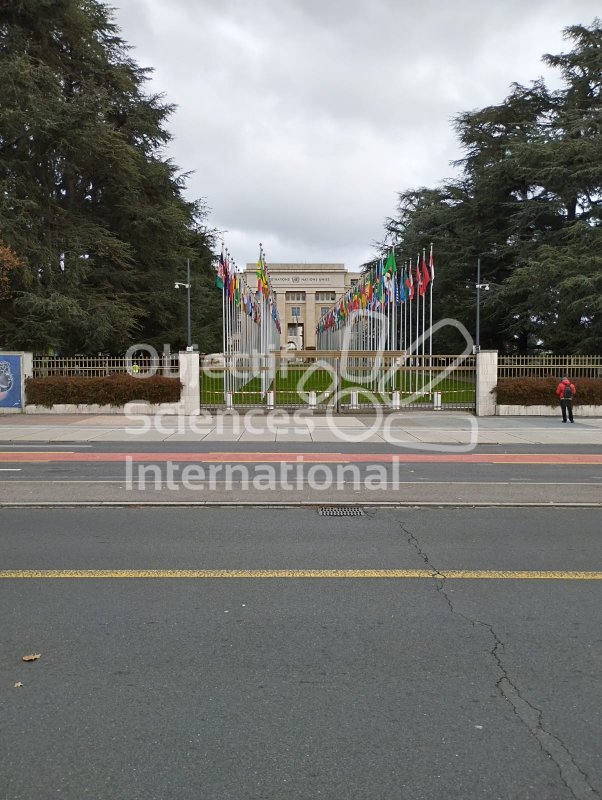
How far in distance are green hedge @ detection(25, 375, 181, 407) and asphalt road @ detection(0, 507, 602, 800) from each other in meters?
18.1

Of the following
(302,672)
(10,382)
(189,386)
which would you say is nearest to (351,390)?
(189,386)

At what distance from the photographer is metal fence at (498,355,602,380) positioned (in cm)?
2591

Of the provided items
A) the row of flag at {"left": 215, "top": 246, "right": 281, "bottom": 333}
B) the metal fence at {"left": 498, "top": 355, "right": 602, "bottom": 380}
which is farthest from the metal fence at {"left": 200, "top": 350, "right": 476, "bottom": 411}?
the row of flag at {"left": 215, "top": 246, "right": 281, "bottom": 333}

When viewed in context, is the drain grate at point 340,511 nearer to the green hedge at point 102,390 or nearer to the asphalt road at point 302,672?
the asphalt road at point 302,672

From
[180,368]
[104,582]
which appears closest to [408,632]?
[104,582]

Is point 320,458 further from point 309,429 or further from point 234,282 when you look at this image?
point 234,282

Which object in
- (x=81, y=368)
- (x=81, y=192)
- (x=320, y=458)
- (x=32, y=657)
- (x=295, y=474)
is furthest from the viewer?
(x=81, y=192)

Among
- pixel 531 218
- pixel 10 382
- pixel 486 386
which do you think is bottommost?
pixel 486 386

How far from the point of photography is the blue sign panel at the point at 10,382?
25.3 meters

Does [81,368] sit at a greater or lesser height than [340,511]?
greater

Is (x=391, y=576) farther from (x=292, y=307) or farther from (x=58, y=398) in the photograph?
(x=292, y=307)

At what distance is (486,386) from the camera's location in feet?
83.9

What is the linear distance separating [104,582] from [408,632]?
271cm

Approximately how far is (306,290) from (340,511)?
103516 mm
